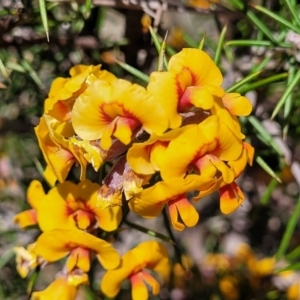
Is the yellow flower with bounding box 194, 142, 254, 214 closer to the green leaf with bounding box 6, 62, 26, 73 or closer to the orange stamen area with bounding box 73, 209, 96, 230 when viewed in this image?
the orange stamen area with bounding box 73, 209, 96, 230

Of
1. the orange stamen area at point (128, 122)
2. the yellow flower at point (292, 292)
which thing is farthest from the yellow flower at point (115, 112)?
the yellow flower at point (292, 292)

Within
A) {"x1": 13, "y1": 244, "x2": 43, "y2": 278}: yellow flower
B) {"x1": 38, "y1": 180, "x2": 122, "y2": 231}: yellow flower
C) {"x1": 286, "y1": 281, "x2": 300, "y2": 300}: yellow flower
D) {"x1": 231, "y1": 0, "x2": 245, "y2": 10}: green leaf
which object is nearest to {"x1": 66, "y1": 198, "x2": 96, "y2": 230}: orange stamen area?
{"x1": 38, "y1": 180, "x2": 122, "y2": 231}: yellow flower

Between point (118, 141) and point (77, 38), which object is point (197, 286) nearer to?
point (77, 38)

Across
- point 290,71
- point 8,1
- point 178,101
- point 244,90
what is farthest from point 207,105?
point 8,1

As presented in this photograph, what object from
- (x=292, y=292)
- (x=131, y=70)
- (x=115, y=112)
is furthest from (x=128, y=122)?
(x=292, y=292)

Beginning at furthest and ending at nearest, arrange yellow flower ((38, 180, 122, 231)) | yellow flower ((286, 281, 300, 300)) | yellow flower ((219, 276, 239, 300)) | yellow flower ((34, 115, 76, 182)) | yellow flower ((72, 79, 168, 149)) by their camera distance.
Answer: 1. yellow flower ((219, 276, 239, 300))
2. yellow flower ((286, 281, 300, 300))
3. yellow flower ((38, 180, 122, 231))
4. yellow flower ((34, 115, 76, 182))
5. yellow flower ((72, 79, 168, 149))

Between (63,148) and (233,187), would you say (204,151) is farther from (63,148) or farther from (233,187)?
(63,148)

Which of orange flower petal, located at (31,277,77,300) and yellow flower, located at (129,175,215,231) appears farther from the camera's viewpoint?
orange flower petal, located at (31,277,77,300)

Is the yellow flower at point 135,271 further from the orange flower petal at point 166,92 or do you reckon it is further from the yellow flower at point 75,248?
the orange flower petal at point 166,92
